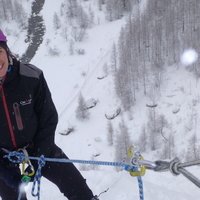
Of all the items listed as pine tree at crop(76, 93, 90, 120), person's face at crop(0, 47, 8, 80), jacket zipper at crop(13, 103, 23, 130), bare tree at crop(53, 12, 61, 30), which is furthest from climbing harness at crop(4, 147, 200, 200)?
bare tree at crop(53, 12, 61, 30)

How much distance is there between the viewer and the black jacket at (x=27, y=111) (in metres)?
1.40

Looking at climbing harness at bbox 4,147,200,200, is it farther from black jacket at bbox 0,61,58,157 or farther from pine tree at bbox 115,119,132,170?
pine tree at bbox 115,119,132,170

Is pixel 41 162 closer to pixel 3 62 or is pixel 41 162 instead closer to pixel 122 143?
pixel 3 62

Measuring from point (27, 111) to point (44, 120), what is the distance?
13 centimetres

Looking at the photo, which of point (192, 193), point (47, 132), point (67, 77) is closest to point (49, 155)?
point (47, 132)

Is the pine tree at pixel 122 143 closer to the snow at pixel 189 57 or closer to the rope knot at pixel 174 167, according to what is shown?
the snow at pixel 189 57

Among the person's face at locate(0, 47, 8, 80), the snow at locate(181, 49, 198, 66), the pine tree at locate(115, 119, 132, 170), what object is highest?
the person's face at locate(0, 47, 8, 80)

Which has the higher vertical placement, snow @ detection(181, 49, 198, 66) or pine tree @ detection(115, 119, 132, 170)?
snow @ detection(181, 49, 198, 66)

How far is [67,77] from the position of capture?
1612cm

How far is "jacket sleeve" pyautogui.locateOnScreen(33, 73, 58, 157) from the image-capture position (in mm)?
1512

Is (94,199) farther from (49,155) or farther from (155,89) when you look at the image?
(155,89)

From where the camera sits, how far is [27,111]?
56.9 inches

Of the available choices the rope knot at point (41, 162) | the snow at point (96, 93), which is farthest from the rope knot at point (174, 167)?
the snow at point (96, 93)

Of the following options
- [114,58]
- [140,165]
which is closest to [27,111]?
[140,165]
